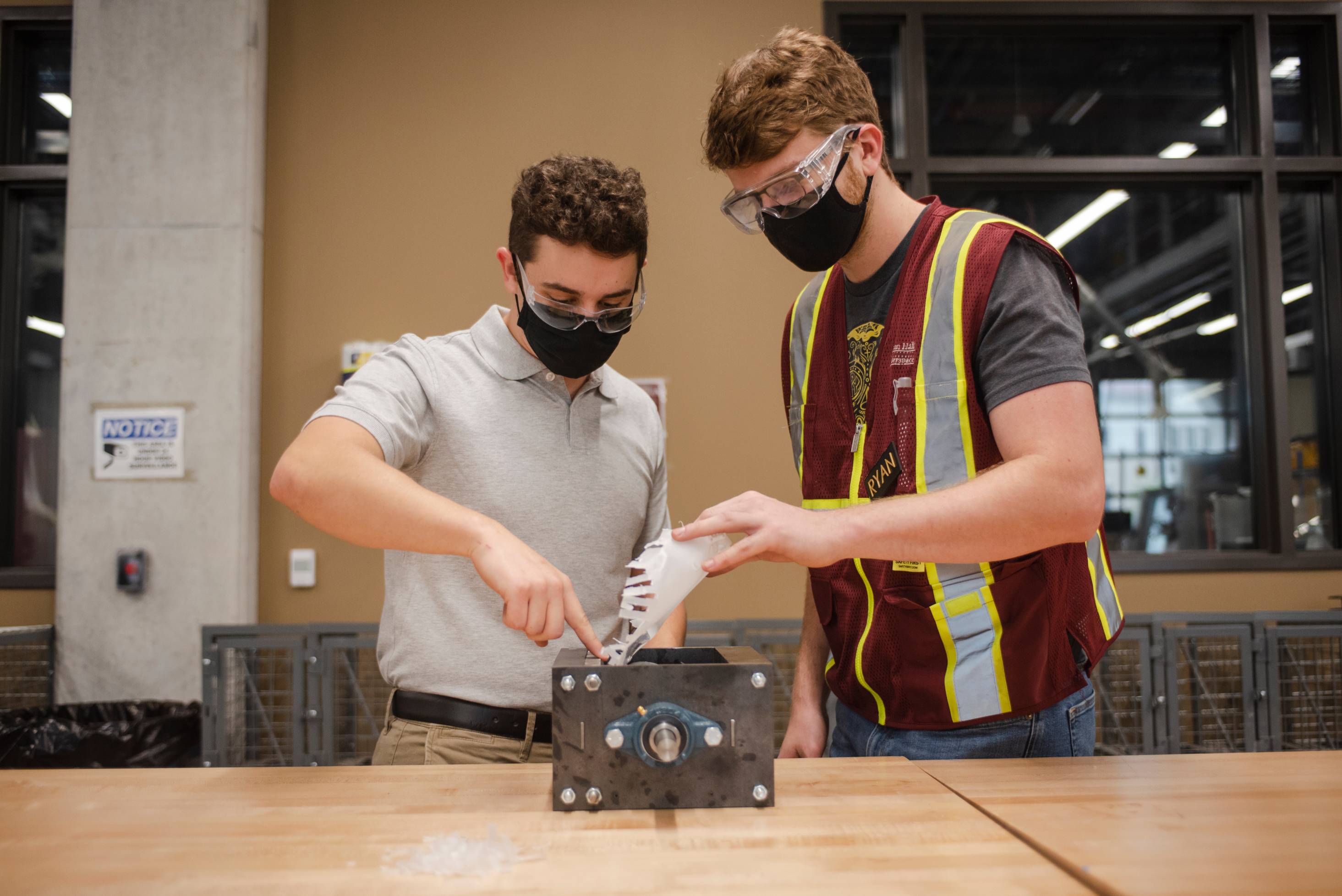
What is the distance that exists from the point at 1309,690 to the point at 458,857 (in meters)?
3.47

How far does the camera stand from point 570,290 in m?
1.36

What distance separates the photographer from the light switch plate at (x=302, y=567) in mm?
3248

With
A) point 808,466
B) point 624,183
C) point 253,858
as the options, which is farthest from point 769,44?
point 253,858

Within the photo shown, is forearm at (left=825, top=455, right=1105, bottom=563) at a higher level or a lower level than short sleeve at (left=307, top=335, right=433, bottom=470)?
lower

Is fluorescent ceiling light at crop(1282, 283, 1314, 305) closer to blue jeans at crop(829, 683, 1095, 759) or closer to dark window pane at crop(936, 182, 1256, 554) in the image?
dark window pane at crop(936, 182, 1256, 554)

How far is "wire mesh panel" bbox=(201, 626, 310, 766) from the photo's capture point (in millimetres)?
2834

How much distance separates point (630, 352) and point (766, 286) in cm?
63

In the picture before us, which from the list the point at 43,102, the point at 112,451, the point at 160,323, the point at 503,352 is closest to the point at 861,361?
the point at 503,352

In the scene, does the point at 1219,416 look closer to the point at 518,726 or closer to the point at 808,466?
the point at 808,466

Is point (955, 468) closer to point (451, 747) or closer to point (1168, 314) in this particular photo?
point (451, 747)

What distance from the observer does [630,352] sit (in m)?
3.34

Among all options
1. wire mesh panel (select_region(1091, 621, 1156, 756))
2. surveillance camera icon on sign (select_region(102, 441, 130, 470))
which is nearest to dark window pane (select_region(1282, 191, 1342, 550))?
wire mesh panel (select_region(1091, 621, 1156, 756))

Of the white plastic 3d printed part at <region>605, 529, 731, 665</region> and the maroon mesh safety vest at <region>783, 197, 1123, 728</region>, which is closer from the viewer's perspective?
the white plastic 3d printed part at <region>605, 529, 731, 665</region>

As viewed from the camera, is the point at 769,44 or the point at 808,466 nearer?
the point at 769,44
